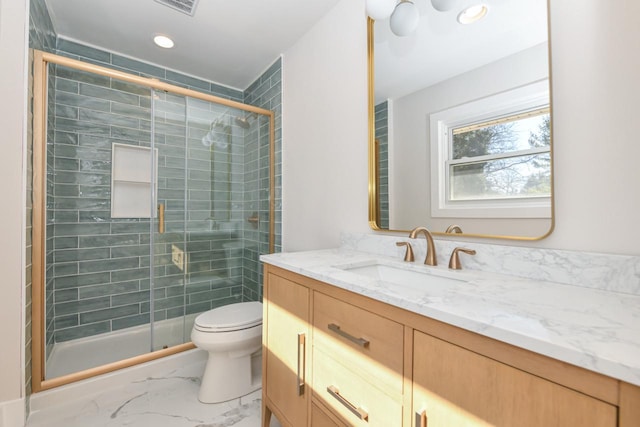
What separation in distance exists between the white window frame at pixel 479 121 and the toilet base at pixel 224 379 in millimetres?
1432

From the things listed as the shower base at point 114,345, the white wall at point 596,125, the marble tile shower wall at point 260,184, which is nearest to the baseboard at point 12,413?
the shower base at point 114,345

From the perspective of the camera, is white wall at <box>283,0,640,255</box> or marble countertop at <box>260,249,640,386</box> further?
white wall at <box>283,0,640,255</box>

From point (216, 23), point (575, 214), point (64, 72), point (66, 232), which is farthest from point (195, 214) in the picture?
point (575, 214)

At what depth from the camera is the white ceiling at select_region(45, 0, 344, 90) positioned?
5.90 ft

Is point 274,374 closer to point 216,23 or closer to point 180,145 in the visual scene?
point 180,145

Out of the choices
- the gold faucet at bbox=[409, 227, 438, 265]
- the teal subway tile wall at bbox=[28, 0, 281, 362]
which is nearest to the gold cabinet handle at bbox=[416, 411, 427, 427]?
the gold faucet at bbox=[409, 227, 438, 265]

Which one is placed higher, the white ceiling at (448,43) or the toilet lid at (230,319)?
the white ceiling at (448,43)

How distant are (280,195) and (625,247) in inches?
78.5

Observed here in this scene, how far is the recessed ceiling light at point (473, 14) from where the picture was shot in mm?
1107

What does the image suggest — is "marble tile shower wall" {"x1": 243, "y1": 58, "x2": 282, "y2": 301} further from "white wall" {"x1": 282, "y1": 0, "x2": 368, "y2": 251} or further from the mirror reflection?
the mirror reflection

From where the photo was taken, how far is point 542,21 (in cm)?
94

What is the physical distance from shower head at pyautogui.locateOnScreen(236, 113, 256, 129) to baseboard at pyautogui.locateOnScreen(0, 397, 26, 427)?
218cm

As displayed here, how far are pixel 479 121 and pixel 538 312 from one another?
78 centimetres

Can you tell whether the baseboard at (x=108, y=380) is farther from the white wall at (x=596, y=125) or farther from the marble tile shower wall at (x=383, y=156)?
the white wall at (x=596, y=125)
